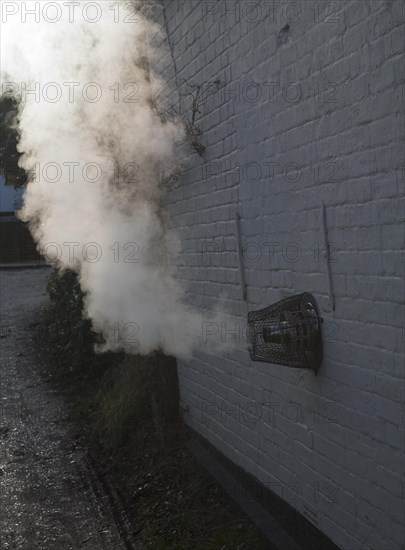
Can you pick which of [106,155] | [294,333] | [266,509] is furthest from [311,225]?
[106,155]

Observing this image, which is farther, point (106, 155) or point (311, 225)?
point (106, 155)

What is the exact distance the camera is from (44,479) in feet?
17.6

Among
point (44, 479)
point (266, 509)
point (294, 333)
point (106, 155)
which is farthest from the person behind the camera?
point (106, 155)

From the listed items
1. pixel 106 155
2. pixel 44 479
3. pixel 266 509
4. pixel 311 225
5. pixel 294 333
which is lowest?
pixel 44 479

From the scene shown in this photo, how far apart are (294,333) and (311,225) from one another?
0.55 metres

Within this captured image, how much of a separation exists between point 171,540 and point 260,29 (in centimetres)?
312

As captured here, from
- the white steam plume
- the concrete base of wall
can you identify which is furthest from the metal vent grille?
the white steam plume

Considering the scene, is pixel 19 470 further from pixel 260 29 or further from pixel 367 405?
pixel 260 29

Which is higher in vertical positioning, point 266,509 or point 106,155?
point 106,155

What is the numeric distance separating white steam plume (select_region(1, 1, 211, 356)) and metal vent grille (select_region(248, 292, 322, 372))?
76.2 inches

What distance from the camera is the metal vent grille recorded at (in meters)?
3.32

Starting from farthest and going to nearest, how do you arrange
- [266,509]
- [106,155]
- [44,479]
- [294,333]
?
[106,155] < [44,479] < [266,509] < [294,333]

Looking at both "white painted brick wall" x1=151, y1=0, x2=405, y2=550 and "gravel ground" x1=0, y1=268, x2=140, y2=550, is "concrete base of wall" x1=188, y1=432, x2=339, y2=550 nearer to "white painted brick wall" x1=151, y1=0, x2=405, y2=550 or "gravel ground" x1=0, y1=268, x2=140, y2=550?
"white painted brick wall" x1=151, y1=0, x2=405, y2=550

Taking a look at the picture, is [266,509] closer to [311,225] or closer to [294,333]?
[294,333]
